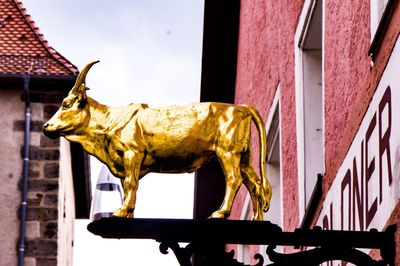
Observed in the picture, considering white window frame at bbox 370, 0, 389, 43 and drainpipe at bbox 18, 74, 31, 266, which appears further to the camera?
drainpipe at bbox 18, 74, 31, 266

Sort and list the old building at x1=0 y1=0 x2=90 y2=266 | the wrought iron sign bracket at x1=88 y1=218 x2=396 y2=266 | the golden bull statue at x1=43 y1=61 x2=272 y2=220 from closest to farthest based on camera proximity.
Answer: the wrought iron sign bracket at x1=88 y1=218 x2=396 y2=266 < the golden bull statue at x1=43 y1=61 x2=272 y2=220 < the old building at x1=0 y1=0 x2=90 y2=266

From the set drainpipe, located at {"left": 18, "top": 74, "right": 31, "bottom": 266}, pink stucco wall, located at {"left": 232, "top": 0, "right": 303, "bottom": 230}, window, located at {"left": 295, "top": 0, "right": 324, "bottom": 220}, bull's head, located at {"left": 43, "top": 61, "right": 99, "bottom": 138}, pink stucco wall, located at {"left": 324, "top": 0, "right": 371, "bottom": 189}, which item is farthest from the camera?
drainpipe, located at {"left": 18, "top": 74, "right": 31, "bottom": 266}

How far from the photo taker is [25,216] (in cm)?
2119

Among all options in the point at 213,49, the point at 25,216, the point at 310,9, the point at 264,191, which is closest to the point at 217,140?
the point at 264,191

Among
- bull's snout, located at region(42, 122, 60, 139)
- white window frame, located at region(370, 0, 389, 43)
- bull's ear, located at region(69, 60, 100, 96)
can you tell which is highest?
white window frame, located at region(370, 0, 389, 43)

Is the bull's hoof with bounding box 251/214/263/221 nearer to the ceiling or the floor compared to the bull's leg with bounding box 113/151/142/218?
nearer to the floor

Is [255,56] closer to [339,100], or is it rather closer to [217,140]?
A: [339,100]

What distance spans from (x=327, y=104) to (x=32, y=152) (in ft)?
47.7

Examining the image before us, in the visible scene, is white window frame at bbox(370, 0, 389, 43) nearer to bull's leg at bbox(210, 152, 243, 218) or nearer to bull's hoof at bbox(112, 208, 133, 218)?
bull's leg at bbox(210, 152, 243, 218)

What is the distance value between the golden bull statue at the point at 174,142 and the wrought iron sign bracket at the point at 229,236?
192 mm

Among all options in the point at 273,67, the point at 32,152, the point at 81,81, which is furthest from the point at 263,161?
the point at 32,152

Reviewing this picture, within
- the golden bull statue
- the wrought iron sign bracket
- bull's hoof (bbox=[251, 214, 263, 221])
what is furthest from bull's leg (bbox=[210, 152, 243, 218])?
the wrought iron sign bracket

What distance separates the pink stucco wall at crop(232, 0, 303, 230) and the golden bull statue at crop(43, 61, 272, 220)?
297cm

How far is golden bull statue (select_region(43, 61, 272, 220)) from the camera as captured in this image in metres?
5.81
